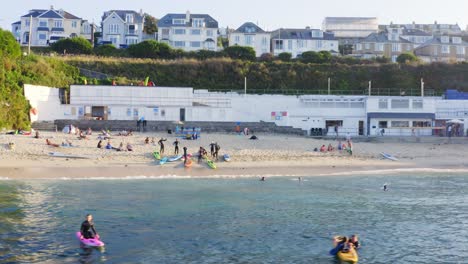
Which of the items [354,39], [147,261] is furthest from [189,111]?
[354,39]

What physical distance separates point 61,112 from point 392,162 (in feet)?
94.4

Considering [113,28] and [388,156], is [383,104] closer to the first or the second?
[388,156]

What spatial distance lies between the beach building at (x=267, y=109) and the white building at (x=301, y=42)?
36.8 metres

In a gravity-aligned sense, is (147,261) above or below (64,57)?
below

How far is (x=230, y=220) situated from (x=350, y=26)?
95.0m

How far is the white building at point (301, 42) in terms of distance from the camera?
89.4m

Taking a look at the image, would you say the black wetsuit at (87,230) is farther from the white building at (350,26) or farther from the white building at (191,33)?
the white building at (350,26)

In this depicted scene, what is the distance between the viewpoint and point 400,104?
53.6m

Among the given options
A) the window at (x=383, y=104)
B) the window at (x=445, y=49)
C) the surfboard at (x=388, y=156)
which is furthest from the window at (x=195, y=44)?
the surfboard at (x=388, y=156)

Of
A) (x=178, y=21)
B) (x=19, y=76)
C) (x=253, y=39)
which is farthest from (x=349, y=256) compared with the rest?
(x=178, y=21)

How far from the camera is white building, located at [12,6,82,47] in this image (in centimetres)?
9331

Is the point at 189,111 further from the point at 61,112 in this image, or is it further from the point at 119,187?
the point at 119,187

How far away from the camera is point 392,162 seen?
129 feet

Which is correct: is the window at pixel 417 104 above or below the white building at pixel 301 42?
below
